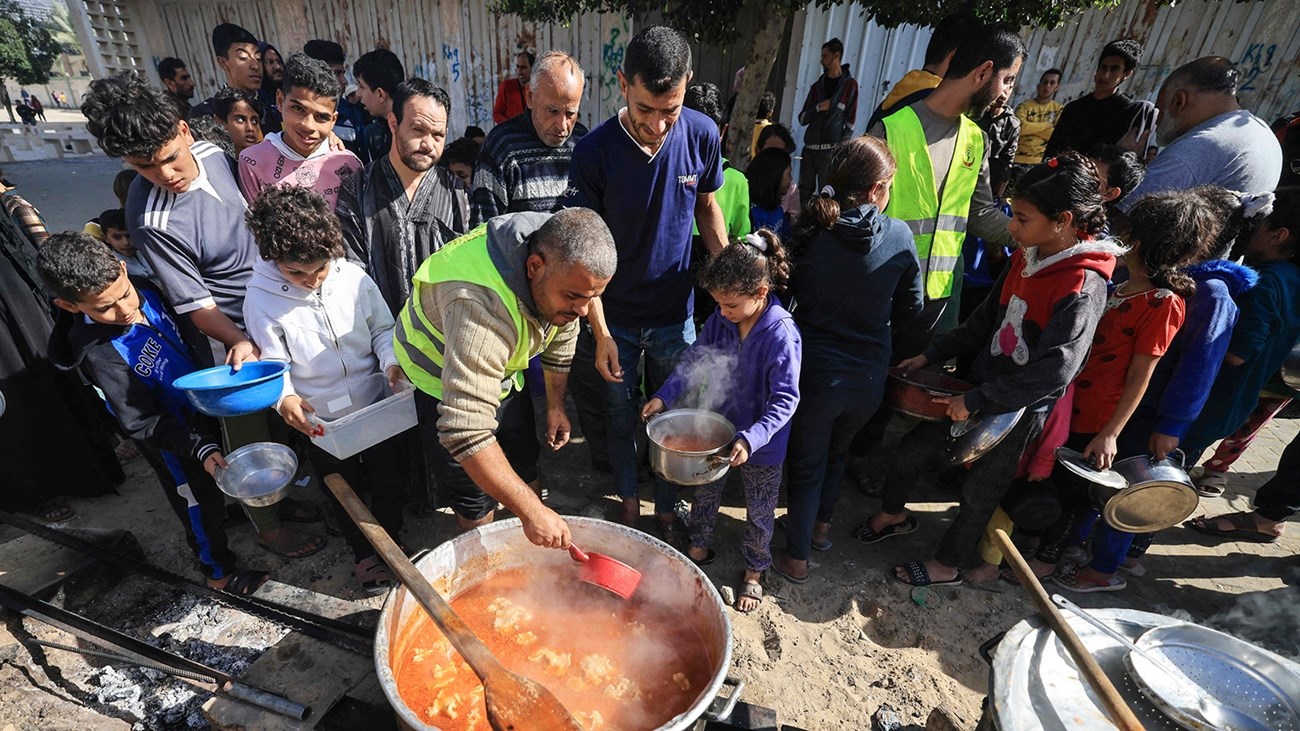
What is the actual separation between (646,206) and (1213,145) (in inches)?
133

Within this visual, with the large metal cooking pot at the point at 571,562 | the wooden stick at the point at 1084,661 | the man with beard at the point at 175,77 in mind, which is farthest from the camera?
A: the man with beard at the point at 175,77

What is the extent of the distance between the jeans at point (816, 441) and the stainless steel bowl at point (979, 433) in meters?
0.41

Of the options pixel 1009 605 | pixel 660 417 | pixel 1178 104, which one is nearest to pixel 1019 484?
pixel 1009 605

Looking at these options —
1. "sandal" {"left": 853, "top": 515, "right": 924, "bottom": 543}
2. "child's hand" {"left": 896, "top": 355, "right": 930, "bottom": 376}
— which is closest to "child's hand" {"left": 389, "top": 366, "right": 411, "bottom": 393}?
"child's hand" {"left": 896, "top": 355, "right": 930, "bottom": 376}

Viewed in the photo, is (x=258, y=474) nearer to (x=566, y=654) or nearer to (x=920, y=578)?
(x=566, y=654)

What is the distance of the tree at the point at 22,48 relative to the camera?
2809cm

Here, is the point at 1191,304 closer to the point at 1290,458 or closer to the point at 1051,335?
the point at 1051,335

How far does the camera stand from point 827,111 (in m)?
7.70

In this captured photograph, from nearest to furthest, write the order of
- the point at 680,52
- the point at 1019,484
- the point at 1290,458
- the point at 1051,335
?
the point at 1051,335
the point at 680,52
the point at 1019,484
the point at 1290,458

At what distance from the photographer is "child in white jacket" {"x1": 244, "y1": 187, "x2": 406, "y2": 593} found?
2531 millimetres

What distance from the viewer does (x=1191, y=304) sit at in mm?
2869

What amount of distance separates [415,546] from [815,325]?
2.66 meters

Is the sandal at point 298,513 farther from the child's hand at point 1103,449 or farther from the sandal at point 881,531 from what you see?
the child's hand at point 1103,449

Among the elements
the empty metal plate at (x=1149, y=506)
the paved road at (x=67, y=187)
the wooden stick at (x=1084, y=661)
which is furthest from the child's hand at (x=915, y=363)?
the paved road at (x=67, y=187)
